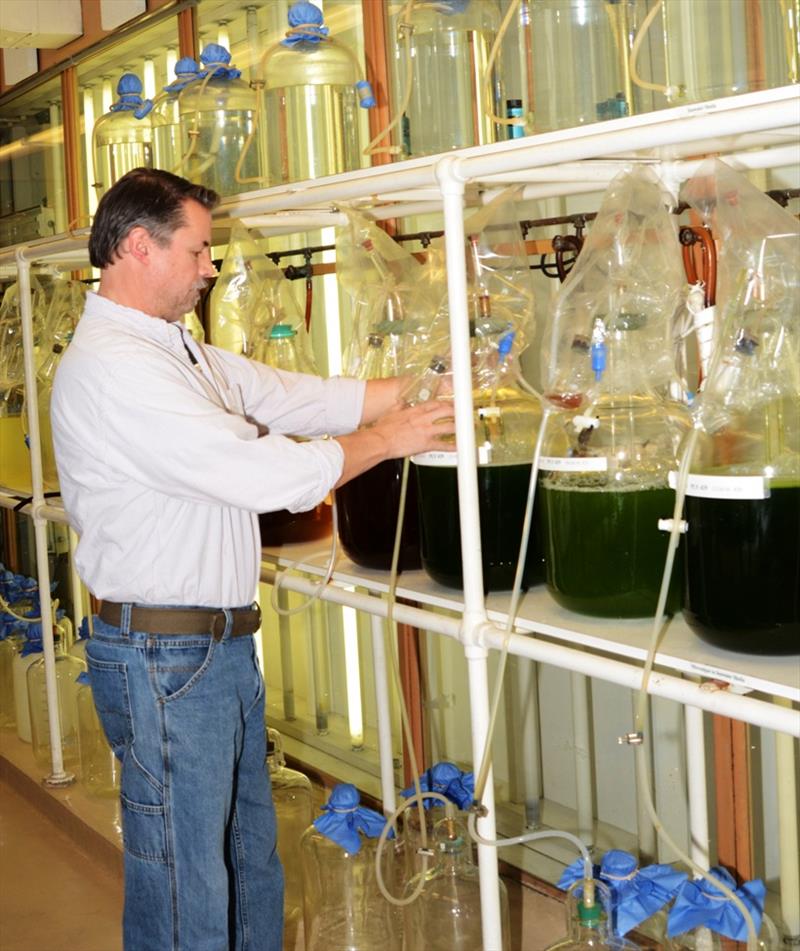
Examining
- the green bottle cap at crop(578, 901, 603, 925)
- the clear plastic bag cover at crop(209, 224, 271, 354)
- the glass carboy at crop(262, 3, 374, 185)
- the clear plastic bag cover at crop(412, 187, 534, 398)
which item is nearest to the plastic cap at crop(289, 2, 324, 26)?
the glass carboy at crop(262, 3, 374, 185)

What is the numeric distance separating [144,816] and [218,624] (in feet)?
1.00

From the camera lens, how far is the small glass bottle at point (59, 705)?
336cm

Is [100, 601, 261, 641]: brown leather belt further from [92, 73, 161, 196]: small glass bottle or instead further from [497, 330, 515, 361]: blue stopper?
[92, 73, 161, 196]: small glass bottle

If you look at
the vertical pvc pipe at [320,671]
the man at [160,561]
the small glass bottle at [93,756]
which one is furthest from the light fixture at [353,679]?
the man at [160,561]

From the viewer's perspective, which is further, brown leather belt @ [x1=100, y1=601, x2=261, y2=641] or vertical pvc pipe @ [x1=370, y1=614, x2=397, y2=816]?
vertical pvc pipe @ [x1=370, y1=614, x2=397, y2=816]

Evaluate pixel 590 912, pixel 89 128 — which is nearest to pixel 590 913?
pixel 590 912

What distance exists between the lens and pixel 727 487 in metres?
1.21

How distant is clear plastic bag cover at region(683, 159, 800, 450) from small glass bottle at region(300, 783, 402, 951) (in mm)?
1052

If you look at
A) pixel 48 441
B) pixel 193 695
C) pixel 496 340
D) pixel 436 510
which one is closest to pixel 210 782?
pixel 193 695

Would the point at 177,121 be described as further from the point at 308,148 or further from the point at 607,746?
the point at 607,746

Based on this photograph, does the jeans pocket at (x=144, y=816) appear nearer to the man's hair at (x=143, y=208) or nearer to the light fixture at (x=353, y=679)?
the man's hair at (x=143, y=208)

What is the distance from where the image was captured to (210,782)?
182 cm

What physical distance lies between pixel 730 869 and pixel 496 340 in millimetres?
1122

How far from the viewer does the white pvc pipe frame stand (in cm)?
116
